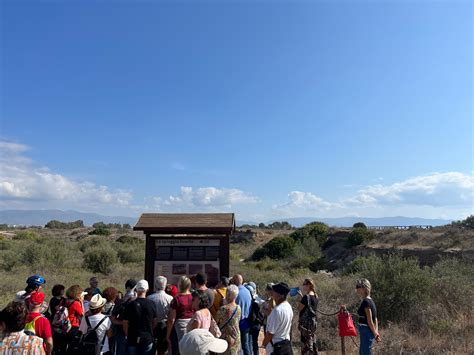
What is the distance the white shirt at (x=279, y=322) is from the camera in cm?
500

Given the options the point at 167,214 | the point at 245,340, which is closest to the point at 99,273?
the point at 167,214

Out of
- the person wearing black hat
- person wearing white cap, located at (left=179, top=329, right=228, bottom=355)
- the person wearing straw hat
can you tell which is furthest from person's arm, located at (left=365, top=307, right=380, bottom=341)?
the person wearing straw hat

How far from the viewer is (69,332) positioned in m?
5.40

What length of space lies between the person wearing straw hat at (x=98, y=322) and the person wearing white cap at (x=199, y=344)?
228 cm

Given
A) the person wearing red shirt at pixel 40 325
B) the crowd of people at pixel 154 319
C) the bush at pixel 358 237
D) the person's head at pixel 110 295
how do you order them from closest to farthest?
the person wearing red shirt at pixel 40 325 < the crowd of people at pixel 154 319 < the person's head at pixel 110 295 < the bush at pixel 358 237

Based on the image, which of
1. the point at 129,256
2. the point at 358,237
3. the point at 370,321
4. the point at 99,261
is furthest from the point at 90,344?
the point at 358,237

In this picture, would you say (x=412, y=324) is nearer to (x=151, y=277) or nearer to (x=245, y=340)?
(x=245, y=340)

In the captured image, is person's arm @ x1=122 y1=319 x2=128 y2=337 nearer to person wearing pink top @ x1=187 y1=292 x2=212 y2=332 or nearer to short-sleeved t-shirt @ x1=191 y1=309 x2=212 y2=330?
person wearing pink top @ x1=187 y1=292 x2=212 y2=332

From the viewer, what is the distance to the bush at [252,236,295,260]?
32.5 m

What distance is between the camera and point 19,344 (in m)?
3.47

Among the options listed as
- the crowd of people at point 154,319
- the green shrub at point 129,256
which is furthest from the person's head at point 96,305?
the green shrub at point 129,256

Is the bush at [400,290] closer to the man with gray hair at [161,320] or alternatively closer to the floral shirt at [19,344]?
the man with gray hair at [161,320]

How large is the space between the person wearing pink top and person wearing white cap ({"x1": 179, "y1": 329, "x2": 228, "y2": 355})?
100 centimetres

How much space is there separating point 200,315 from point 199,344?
1.13 meters
